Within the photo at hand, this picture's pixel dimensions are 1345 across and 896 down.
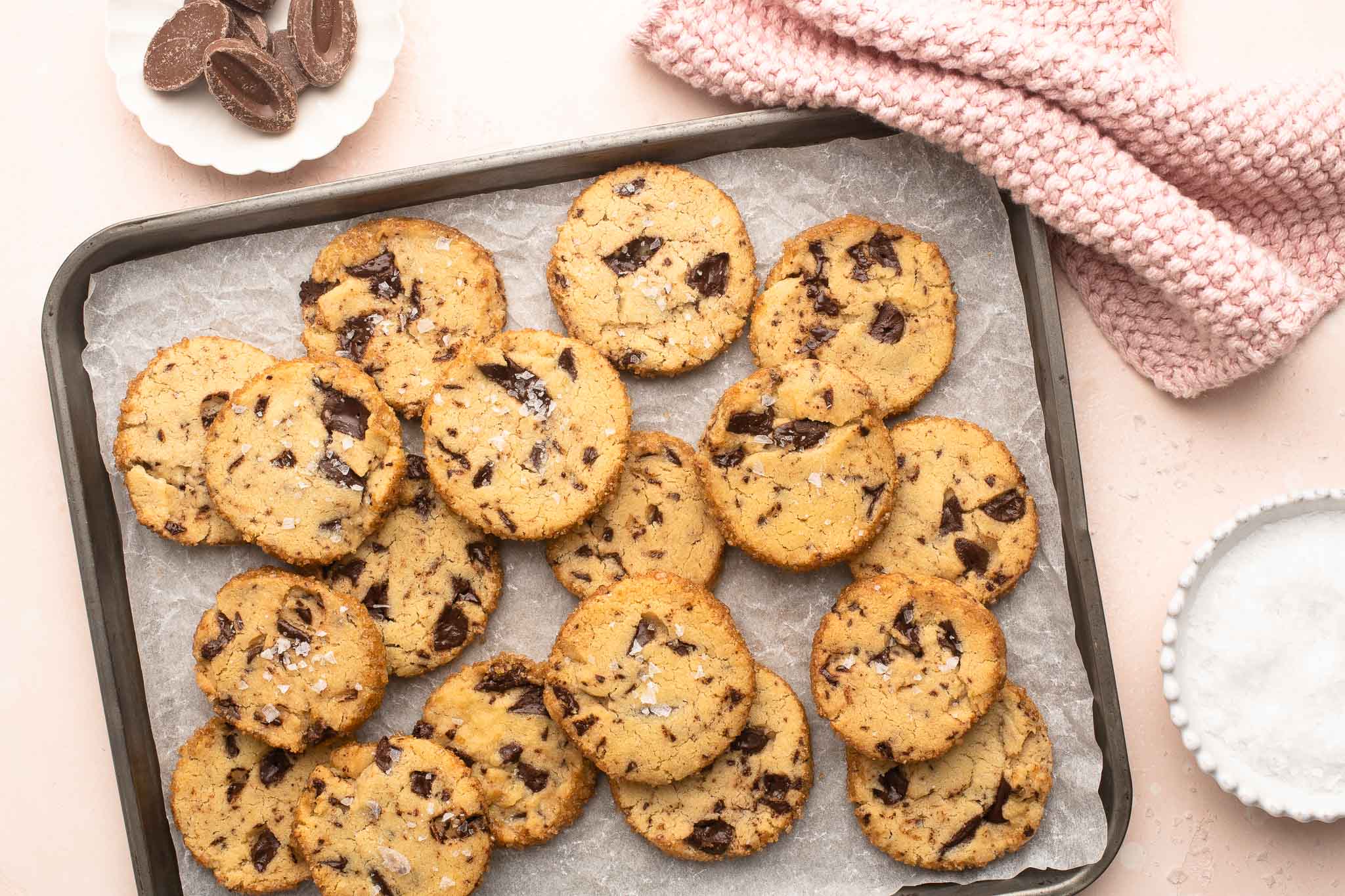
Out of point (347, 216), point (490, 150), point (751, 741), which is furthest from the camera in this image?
point (490, 150)

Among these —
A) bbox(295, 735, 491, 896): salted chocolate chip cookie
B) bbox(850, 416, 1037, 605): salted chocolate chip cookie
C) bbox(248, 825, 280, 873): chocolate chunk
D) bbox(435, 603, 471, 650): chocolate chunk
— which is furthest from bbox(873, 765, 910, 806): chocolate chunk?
bbox(248, 825, 280, 873): chocolate chunk

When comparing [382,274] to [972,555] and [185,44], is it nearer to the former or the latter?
[185,44]

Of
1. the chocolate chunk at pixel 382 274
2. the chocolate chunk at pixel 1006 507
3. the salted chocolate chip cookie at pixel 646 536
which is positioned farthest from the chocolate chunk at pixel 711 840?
the chocolate chunk at pixel 382 274

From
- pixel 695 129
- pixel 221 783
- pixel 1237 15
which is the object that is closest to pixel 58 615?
pixel 221 783

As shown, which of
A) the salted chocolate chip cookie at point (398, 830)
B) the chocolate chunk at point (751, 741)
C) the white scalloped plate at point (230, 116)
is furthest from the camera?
the white scalloped plate at point (230, 116)

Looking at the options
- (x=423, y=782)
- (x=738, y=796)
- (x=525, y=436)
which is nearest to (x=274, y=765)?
(x=423, y=782)

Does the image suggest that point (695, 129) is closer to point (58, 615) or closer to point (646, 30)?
point (646, 30)

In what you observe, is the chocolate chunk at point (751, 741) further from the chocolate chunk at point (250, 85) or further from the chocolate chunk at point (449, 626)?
the chocolate chunk at point (250, 85)
